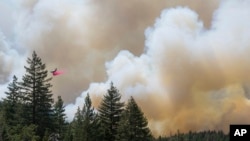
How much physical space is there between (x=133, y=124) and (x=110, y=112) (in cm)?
529

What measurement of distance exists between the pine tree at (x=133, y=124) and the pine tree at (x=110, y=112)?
326cm

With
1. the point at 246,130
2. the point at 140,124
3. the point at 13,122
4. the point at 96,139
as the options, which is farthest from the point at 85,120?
the point at 246,130

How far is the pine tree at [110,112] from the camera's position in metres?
69.6

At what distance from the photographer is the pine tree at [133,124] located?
65.9m

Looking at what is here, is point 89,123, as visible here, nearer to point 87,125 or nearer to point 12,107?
point 87,125

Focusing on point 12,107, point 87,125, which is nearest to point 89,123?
point 87,125

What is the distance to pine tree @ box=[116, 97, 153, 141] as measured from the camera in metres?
65.9

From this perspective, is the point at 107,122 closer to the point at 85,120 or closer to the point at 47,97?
the point at 85,120

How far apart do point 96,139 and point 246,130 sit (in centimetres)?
4716

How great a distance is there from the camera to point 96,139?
6594 cm

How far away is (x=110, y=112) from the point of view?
70.6 m

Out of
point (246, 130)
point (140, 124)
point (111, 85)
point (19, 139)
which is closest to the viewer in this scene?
point (246, 130)

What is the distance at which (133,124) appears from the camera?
219 ft

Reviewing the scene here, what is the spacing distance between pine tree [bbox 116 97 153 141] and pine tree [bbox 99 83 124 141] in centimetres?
326
